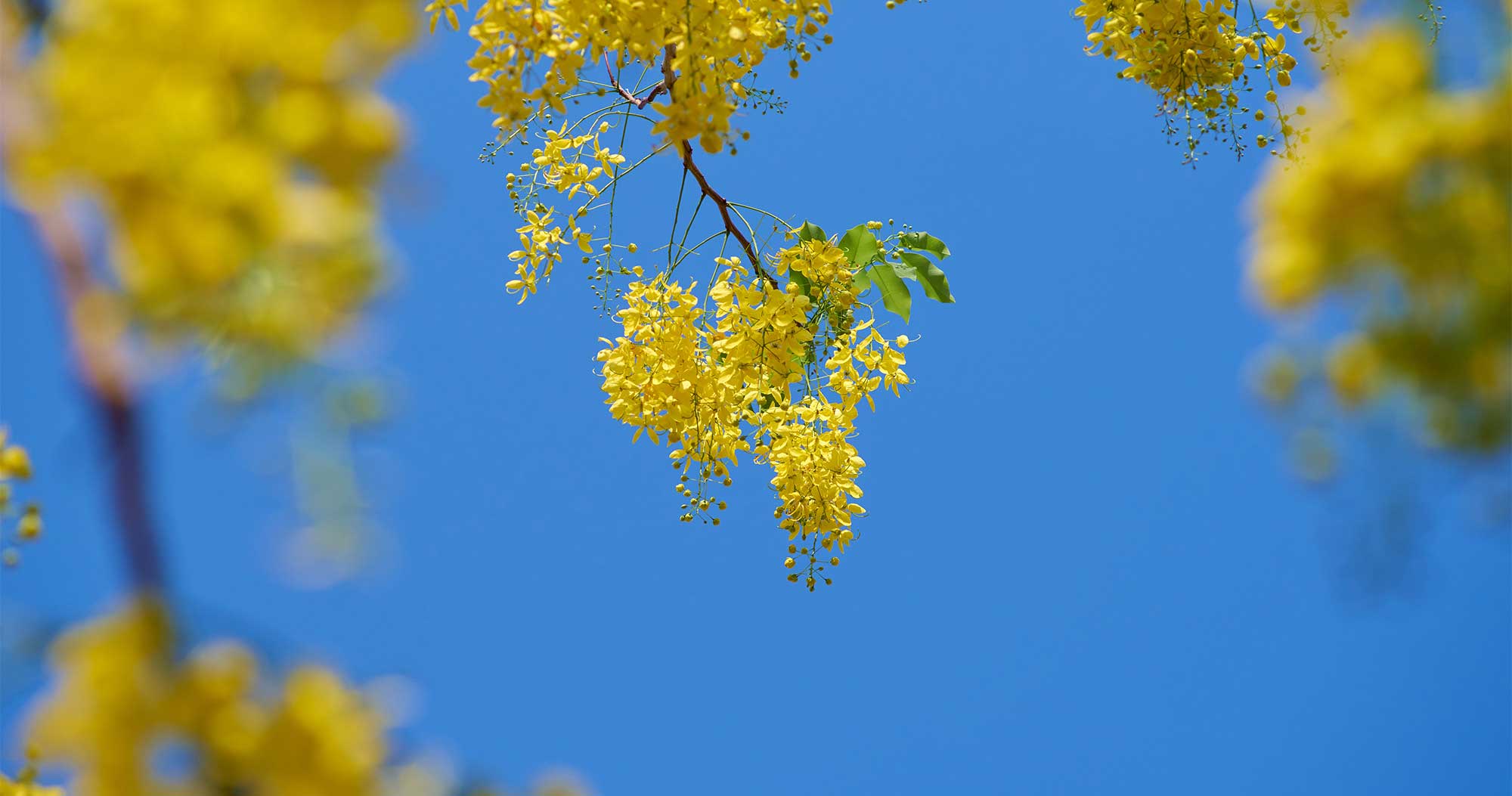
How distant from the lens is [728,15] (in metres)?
1.73

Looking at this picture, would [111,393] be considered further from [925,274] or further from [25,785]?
[925,274]

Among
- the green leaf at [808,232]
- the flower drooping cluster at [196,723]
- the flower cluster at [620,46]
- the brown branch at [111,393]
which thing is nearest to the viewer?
the brown branch at [111,393]

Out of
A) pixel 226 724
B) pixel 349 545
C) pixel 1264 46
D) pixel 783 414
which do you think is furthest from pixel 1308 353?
pixel 1264 46

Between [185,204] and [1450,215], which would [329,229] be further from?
[1450,215]

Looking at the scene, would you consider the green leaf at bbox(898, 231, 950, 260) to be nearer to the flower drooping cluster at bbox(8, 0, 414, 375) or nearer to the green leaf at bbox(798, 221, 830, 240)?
the green leaf at bbox(798, 221, 830, 240)

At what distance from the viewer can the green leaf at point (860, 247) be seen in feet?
7.80

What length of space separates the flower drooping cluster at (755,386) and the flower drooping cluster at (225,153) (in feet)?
5.04

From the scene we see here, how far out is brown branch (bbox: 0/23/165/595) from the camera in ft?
1.76

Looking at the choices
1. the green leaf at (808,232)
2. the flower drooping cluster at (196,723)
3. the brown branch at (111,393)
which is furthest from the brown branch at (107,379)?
the green leaf at (808,232)

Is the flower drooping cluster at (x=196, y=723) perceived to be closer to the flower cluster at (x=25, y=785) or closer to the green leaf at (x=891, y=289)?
the flower cluster at (x=25, y=785)

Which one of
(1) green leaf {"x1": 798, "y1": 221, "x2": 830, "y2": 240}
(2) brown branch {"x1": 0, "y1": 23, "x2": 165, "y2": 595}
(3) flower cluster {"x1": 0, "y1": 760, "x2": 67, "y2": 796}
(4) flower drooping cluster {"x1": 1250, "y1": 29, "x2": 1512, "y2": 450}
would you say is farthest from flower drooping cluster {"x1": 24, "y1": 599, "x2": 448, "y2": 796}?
(1) green leaf {"x1": 798, "y1": 221, "x2": 830, "y2": 240}

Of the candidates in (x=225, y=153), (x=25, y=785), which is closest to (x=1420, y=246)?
(x=225, y=153)

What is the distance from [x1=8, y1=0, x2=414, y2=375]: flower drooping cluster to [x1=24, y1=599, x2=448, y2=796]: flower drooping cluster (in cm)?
19

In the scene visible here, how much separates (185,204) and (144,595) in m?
0.20
